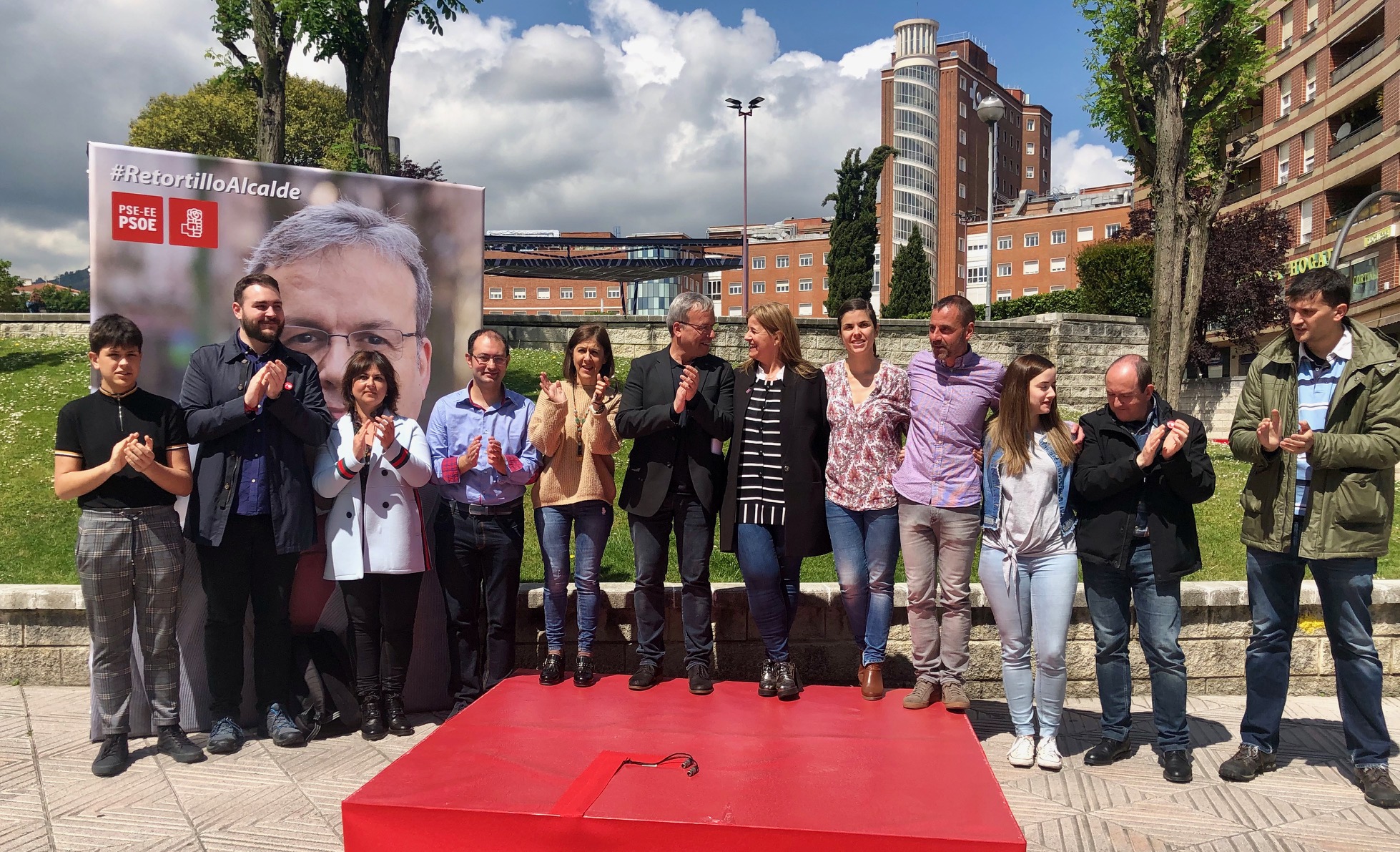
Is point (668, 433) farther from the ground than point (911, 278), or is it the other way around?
point (911, 278)

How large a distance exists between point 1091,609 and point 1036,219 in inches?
3269

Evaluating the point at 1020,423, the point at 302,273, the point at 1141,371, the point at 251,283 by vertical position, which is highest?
the point at 302,273

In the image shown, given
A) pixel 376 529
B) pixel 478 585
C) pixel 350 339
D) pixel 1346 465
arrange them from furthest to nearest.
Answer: pixel 350 339 < pixel 478 585 < pixel 376 529 < pixel 1346 465

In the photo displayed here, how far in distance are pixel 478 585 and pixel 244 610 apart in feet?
3.85

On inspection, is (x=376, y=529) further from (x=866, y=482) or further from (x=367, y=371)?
(x=866, y=482)

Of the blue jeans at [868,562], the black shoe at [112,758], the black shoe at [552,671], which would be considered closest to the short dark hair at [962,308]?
the blue jeans at [868,562]

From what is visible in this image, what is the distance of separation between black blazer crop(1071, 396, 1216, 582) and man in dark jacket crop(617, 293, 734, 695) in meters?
1.81

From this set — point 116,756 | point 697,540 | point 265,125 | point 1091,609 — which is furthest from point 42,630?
point 265,125

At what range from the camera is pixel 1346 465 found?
4.03 m

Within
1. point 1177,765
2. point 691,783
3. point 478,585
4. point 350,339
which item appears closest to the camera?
point 691,783

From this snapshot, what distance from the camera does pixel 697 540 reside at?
4613 mm

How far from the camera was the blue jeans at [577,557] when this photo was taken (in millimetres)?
4750

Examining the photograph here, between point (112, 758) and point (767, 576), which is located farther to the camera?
point (767, 576)

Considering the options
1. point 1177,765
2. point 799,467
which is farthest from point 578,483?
point 1177,765
